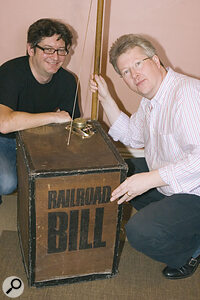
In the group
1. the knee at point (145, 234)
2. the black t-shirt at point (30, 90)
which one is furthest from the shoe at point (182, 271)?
the black t-shirt at point (30, 90)

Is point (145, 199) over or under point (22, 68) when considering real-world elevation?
under

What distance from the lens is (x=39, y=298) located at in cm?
154

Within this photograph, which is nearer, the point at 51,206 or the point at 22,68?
the point at 51,206

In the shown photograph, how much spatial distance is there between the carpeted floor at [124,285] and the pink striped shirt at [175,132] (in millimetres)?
362

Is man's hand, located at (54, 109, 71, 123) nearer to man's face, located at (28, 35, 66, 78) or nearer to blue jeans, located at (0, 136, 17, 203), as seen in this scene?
man's face, located at (28, 35, 66, 78)

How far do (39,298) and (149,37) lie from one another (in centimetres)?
144

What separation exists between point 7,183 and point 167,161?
776 millimetres

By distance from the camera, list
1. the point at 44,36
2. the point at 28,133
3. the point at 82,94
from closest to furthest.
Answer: the point at 28,133
the point at 44,36
the point at 82,94

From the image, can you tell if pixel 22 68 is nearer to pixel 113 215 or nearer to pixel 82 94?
pixel 82 94

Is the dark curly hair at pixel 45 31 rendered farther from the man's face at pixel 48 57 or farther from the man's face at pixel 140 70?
the man's face at pixel 140 70

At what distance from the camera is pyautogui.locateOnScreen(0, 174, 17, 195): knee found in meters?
1.84

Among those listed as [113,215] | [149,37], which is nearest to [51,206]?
[113,215]

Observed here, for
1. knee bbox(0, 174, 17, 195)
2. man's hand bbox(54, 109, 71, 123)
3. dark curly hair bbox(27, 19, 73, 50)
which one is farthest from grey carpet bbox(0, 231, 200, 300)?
dark curly hair bbox(27, 19, 73, 50)

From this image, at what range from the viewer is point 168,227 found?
151 cm
